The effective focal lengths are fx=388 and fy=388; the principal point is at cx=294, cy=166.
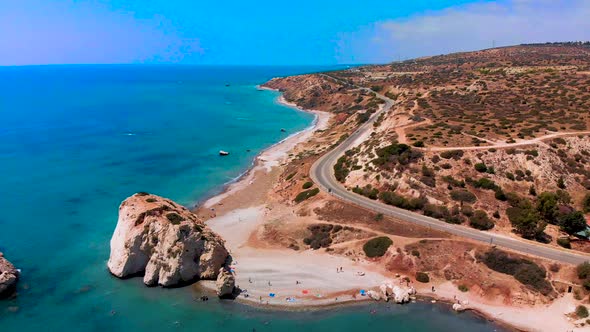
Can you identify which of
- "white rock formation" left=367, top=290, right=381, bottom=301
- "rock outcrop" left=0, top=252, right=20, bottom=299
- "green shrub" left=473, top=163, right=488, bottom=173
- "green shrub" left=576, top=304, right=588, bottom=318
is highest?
"green shrub" left=473, top=163, right=488, bottom=173

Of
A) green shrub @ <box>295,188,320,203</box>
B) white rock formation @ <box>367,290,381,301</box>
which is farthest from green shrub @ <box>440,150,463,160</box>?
white rock formation @ <box>367,290,381,301</box>

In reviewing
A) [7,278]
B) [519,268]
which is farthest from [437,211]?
[7,278]

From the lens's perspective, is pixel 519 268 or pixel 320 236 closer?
pixel 519 268

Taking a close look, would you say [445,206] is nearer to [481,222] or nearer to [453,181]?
[481,222]

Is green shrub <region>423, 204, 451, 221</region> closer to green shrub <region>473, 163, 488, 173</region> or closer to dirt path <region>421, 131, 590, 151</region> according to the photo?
green shrub <region>473, 163, 488, 173</region>

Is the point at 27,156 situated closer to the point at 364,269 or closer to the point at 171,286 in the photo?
the point at 171,286

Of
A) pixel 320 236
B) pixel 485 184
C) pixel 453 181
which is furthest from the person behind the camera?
pixel 453 181

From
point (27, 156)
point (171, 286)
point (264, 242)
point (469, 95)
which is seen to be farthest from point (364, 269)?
point (27, 156)
